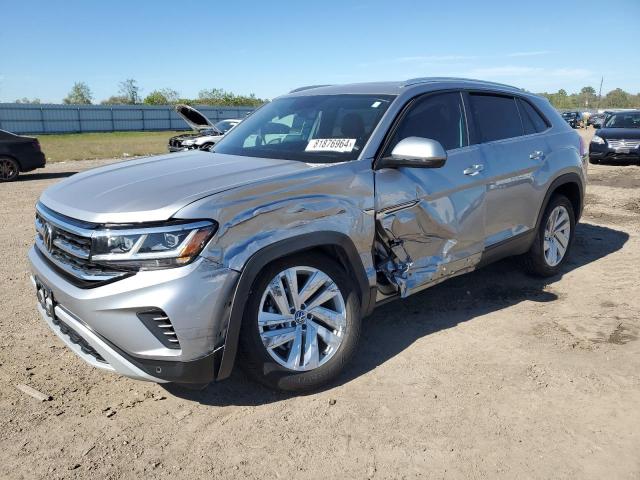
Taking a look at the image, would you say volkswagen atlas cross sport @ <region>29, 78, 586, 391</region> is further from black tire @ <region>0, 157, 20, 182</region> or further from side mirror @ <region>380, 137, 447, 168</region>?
black tire @ <region>0, 157, 20, 182</region>

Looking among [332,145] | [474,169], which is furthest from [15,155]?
[474,169]

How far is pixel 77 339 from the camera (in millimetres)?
2994

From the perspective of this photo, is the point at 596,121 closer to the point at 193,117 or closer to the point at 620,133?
the point at 620,133

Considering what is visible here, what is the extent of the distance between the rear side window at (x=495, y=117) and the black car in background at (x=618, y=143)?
11.7m

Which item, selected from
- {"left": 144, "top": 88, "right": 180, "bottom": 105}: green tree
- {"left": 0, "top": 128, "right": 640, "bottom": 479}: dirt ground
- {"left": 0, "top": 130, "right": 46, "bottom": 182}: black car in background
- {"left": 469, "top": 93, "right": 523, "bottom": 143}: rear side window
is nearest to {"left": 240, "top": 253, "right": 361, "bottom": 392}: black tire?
{"left": 0, "top": 128, "right": 640, "bottom": 479}: dirt ground

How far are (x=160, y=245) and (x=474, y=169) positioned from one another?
98.9 inches

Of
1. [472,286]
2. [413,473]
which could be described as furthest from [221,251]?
[472,286]

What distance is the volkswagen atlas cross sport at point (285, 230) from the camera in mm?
2652

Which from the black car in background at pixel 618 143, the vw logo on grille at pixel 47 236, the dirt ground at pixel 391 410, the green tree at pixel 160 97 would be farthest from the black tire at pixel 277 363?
the green tree at pixel 160 97

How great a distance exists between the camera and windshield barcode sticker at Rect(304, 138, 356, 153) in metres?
3.54

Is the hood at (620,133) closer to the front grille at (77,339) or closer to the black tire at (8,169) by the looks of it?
the front grille at (77,339)

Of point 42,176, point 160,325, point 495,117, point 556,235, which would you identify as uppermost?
point 495,117

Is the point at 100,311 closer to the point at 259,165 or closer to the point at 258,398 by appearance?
the point at 258,398

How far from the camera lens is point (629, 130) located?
15102 millimetres
